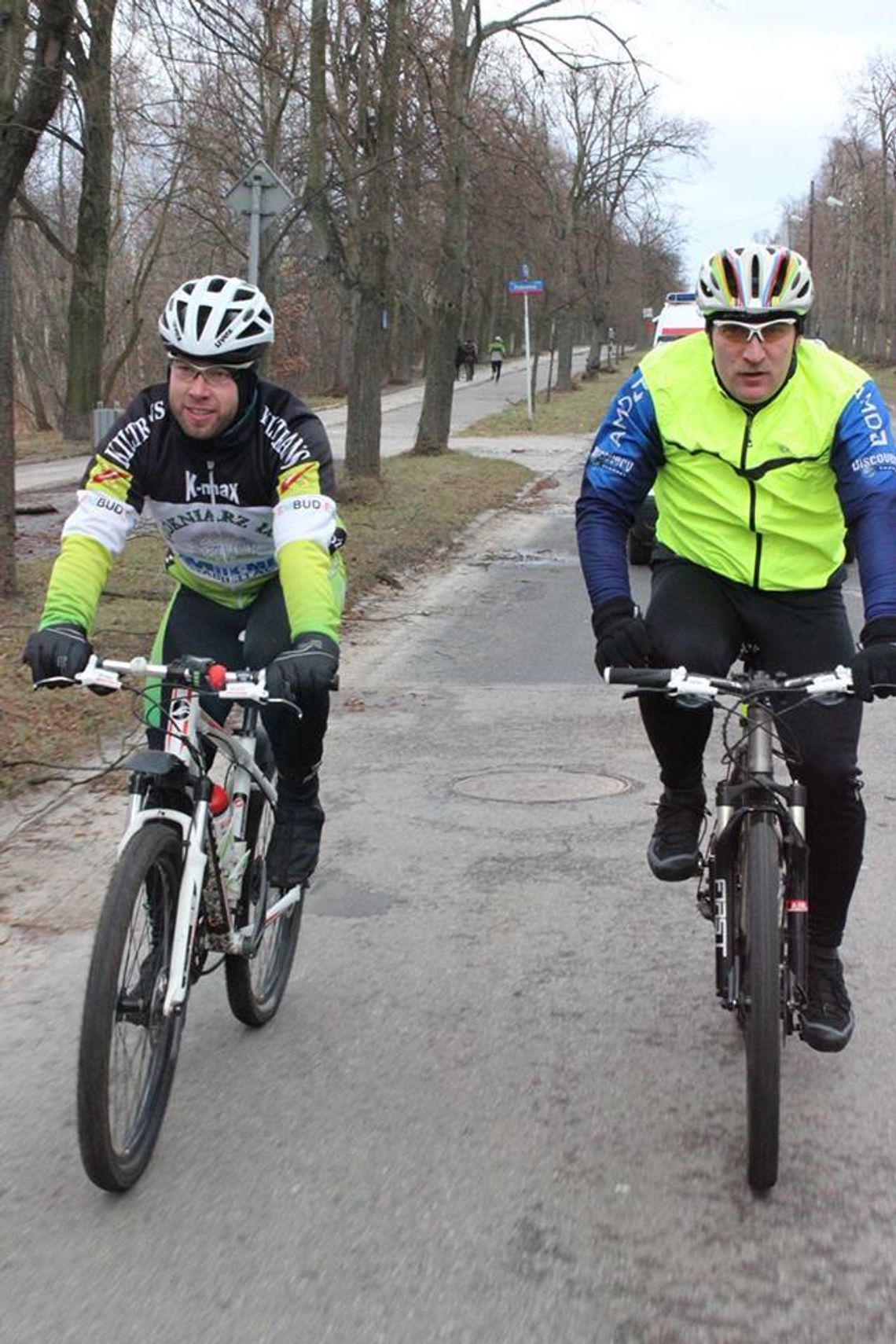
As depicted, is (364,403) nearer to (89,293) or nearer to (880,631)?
(89,293)

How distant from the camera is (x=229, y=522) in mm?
4082

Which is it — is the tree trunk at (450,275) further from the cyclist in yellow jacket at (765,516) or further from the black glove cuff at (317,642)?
the black glove cuff at (317,642)

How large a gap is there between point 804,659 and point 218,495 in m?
1.57

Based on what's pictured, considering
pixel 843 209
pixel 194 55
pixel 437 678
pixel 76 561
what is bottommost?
Answer: pixel 437 678

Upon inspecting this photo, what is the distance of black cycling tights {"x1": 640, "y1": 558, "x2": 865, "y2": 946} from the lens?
145 inches

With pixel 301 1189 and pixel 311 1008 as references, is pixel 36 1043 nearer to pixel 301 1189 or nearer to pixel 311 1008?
pixel 311 1008

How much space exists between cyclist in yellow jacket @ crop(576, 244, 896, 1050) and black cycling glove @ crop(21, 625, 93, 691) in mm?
1206

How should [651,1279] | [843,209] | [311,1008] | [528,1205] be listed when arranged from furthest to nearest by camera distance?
[843,209] → [311,1008] → [528,1205] → [651,1279]

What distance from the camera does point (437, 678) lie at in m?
9.78

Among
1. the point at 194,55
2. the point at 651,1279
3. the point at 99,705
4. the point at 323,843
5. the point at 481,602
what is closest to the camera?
the point at 651,1279

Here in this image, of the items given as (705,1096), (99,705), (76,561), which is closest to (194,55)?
(99,705)

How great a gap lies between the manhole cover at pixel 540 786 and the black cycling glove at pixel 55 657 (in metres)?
3.43

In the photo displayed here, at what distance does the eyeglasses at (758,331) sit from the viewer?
3617 mm

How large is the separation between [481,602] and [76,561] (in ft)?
30.3
